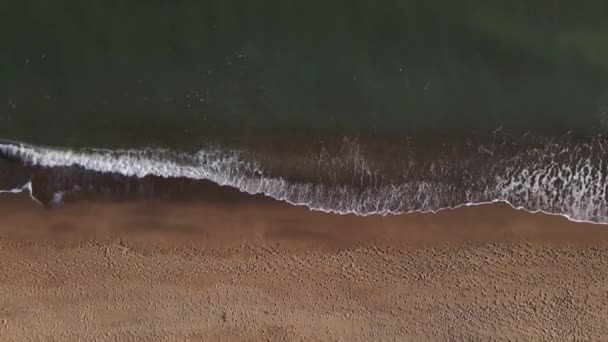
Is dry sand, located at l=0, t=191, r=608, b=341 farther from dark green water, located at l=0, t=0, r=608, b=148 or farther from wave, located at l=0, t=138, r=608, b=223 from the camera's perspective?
dark green water, located at l=0, t=0, r=608, b=148

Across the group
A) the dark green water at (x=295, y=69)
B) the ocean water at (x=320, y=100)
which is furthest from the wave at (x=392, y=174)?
the dark green water at (x=295, y=69)

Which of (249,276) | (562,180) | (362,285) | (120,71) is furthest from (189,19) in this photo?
(562,180)

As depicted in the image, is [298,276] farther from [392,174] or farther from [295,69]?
[295,69]

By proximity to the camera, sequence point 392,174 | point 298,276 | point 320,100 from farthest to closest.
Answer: point 320,100 < point 392,174 < point 298,276

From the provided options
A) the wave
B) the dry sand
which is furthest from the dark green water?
the dry sand

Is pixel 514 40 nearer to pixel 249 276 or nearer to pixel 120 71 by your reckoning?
pixel 249 276

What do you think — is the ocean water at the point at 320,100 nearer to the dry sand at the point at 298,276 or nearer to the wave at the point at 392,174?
the wave at the point at 392,174

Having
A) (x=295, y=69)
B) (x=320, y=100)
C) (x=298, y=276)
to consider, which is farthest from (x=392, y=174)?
(x=295, y=69)

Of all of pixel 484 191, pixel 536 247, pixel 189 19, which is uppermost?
pixel 189 19
